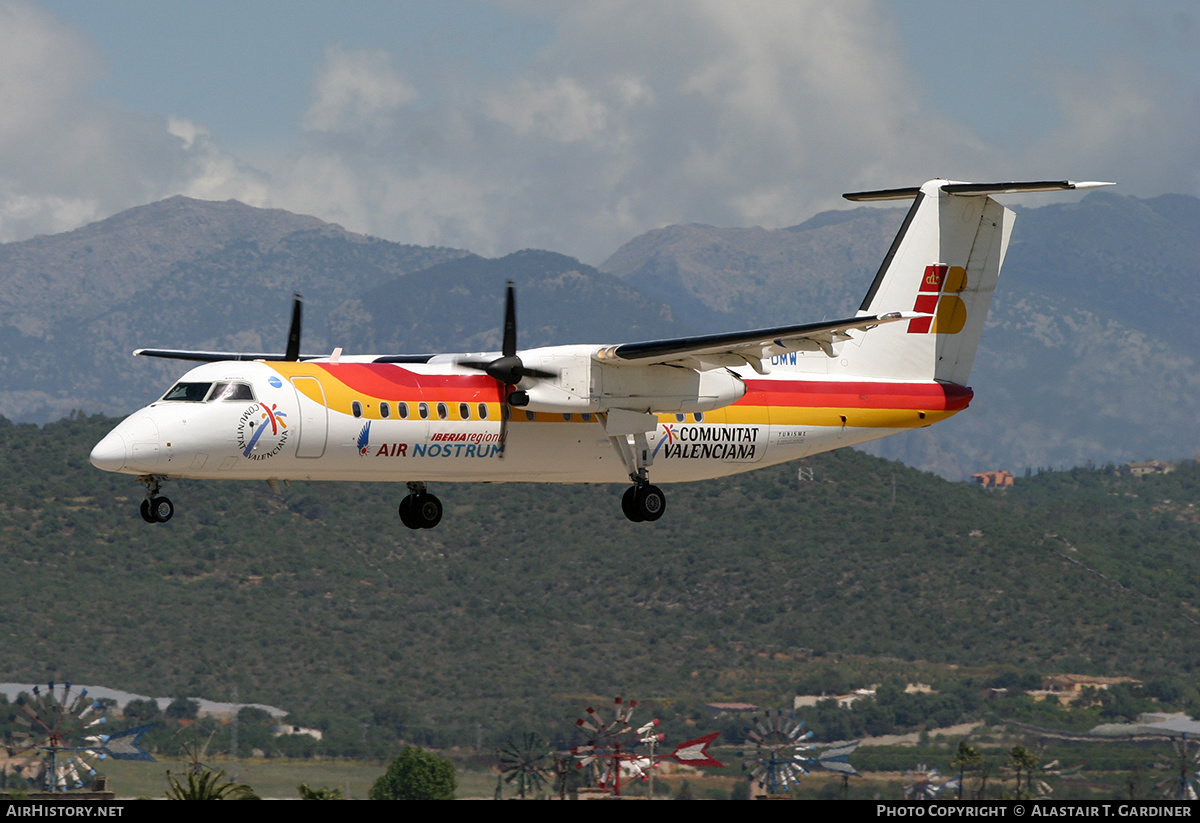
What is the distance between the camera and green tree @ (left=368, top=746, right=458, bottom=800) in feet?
287

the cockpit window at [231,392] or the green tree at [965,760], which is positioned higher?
the cockpit window at [231,392]

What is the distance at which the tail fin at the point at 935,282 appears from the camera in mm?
31828

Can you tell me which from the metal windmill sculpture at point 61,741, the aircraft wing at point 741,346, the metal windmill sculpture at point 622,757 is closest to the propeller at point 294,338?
the aircraft wing at point 741,346

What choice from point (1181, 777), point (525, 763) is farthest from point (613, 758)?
point (1181, 777)

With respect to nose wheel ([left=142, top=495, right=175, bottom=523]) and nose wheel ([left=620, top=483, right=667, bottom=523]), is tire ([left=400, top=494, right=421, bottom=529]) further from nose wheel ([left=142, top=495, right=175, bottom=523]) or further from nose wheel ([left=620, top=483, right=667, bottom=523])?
nose wheel ([left=142, top=495, right=175, bottom=523])

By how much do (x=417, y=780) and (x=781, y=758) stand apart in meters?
22.5

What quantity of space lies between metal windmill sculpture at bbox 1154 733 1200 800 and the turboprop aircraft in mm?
60701

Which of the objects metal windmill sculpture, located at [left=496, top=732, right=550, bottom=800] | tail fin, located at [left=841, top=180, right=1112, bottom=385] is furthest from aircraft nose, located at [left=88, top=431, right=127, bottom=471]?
Result: metal windmill sculpture, located at [left=496, top=732, right=550, bottom=800]

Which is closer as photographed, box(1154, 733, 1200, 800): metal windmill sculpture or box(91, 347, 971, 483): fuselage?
box(91, 347, 971, 483): fuselage

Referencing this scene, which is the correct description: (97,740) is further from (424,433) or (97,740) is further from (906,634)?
(424,433)

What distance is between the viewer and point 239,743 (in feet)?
341

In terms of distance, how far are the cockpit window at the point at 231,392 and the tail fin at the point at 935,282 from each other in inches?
492

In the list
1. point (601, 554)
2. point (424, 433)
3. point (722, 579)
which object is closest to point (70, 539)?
point (601, 554)

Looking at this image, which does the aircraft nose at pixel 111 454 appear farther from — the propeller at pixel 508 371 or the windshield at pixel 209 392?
the propeller at pixel 508 371
